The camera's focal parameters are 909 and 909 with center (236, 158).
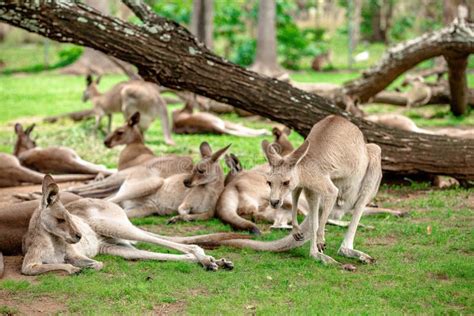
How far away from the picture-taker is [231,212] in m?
7.49

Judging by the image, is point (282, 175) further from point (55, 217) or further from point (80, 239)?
point (55, 217)

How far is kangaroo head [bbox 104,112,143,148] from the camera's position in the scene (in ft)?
30.8

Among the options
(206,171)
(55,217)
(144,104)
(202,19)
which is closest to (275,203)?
(55,217)

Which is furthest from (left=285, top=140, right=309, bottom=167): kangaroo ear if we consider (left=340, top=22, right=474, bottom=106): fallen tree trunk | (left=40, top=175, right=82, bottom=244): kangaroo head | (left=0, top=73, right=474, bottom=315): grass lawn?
(left=340, top=22, right=474, bottom=106): fallen tree trunk

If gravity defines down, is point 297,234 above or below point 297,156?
below

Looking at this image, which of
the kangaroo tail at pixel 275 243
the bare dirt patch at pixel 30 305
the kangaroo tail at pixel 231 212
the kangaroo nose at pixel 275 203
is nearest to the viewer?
the bare dirt patch at pixel 30 305

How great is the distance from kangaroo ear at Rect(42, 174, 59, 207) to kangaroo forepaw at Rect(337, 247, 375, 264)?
2007 millimetres

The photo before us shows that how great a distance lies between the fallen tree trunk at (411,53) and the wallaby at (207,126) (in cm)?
151

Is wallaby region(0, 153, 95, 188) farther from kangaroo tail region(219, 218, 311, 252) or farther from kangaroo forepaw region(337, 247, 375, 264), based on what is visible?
kangaroo forepaw region(337, 247, 375, 264)

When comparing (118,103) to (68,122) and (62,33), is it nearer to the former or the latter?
(68,122)

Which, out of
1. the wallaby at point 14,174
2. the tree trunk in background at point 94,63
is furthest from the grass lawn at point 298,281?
the tree trunk in background at point 94,63

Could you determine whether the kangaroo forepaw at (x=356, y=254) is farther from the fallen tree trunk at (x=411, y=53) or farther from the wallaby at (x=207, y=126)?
the wallaby at (x=207, y=126)

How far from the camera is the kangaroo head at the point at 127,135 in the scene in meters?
9.40

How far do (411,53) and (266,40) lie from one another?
12267 millimetres
